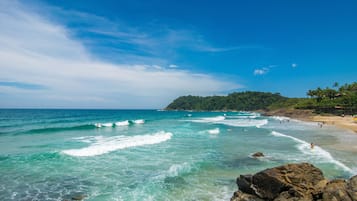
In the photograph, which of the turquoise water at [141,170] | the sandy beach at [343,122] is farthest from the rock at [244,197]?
the sandy beach at [343,122]

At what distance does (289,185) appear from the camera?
30.3 feet

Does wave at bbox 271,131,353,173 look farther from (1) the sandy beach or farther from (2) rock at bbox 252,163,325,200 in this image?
(1) the sandy beach

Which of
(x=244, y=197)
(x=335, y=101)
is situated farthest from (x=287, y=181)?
(x=335, y=101)

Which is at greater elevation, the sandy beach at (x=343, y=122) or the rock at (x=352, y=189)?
the rock at (x=352, y=189)

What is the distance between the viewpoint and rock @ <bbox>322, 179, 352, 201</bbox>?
25.4 feet

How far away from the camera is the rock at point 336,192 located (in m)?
7.75

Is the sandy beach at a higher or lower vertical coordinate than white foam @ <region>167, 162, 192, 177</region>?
higher

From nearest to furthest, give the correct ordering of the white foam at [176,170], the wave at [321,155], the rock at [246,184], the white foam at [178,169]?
the rock at [246,184] → the white foam at [176,170] → the white foam at [178,169] → the wave at [321,155]

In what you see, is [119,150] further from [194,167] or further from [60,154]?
[194,167]

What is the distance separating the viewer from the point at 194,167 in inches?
643

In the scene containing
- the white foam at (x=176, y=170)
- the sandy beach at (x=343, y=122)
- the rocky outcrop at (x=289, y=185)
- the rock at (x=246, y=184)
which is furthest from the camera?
the sandy beach at (x=343, y=122)

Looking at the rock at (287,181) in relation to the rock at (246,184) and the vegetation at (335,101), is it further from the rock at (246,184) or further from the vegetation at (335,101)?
the vegetation at (335,101)

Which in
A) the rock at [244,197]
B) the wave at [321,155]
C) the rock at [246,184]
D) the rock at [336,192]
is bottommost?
the wave at [321,155]

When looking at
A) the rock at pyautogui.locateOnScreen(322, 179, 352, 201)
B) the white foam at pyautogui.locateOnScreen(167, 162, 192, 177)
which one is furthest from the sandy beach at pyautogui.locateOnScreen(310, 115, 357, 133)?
the rock at pyautogui.locateOnScreen(322, 179, 352, 201)
